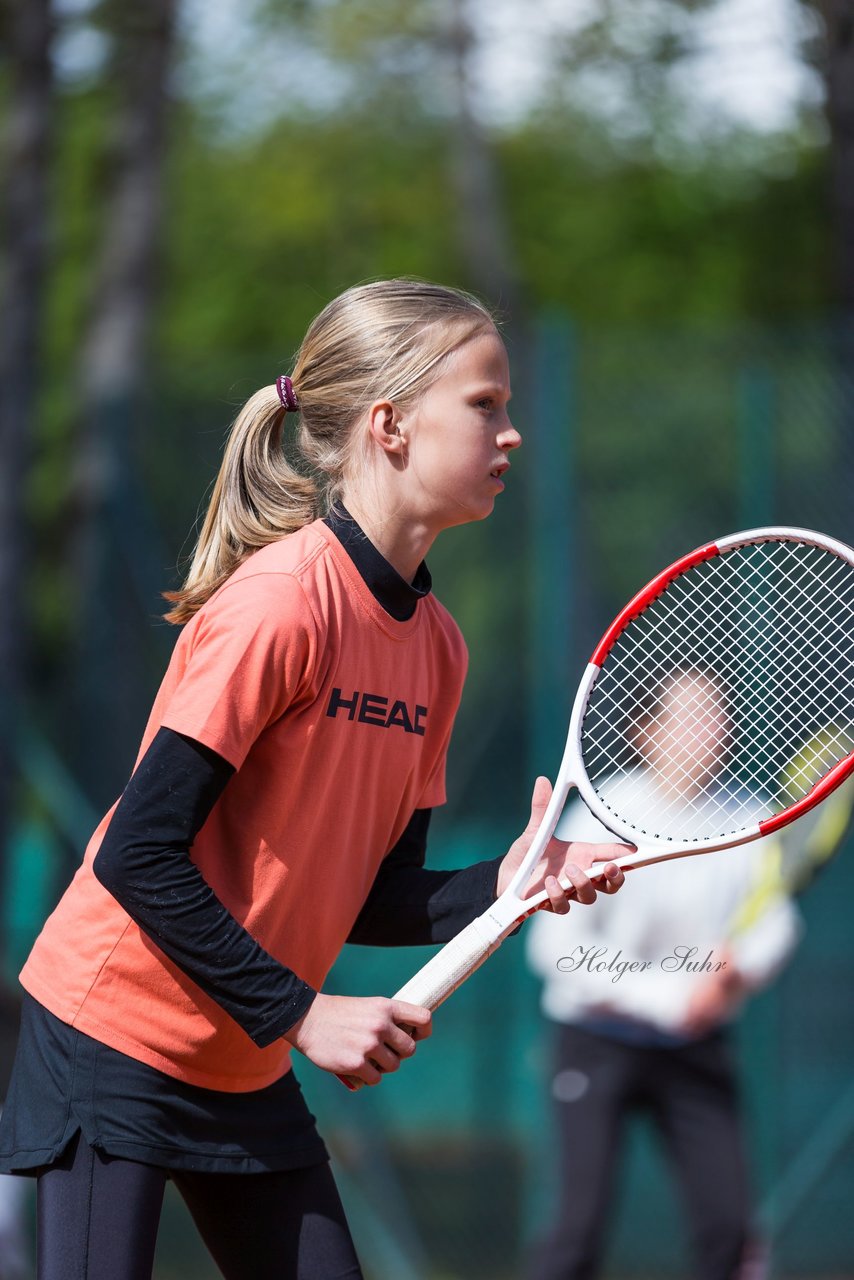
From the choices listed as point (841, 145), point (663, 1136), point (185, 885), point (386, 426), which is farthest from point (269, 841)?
point (841, 145)

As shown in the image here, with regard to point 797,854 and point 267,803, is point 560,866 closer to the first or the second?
point 267,803

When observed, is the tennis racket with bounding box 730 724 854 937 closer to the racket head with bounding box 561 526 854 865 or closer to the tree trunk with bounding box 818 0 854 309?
the racket head with bounding box 561 526 854 865

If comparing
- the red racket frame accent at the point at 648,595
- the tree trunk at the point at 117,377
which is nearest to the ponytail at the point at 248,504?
the red racket frame accent at the point at 648,595

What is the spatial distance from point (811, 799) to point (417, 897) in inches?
23.2

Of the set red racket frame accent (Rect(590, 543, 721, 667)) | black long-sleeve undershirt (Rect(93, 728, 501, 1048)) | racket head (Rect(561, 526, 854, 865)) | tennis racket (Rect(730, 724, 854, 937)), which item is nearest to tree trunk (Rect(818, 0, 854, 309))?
racket head (Rect(561, 526, 854, 865))

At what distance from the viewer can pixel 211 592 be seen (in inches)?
90.4

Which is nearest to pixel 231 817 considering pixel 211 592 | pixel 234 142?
pixel 211 592

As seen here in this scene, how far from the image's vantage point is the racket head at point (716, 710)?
238 cm

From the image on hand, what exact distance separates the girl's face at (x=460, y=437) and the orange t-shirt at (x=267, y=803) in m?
0.15

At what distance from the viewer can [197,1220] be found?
2.35 meters

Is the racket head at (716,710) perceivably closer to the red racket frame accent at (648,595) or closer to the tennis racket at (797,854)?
the red racket frame accent at (648,595)

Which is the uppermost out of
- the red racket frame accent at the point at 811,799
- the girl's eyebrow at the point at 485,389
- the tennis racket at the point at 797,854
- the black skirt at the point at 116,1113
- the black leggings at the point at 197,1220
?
the girl's eyebrow at the point at 485,389

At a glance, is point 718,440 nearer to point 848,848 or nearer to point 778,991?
point 848,848

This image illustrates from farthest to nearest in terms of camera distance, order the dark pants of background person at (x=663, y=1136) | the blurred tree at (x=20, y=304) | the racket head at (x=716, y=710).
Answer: the blurred tree at (x=20, y=304)
the dark pants of background person at (x=663, y=1136)
the racket head at (x=716, y=710)
